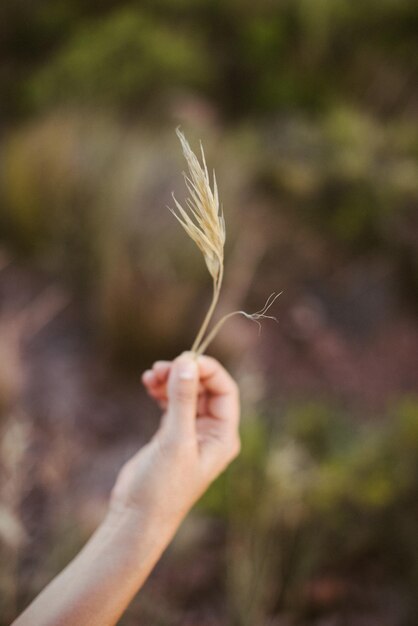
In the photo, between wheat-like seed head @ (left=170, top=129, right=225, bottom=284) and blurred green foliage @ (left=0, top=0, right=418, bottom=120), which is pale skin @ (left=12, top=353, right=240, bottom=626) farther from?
blurred green foliage @ (left=0, top=0, right=418, bottom=120)

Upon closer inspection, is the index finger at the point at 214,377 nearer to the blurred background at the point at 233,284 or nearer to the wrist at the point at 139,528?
the wrist at the point at 139,528

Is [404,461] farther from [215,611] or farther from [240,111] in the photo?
[240,111]

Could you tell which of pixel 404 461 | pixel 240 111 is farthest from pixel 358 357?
pixel 240 111

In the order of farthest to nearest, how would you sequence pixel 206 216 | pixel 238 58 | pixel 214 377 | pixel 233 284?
pixel 238 58 < pixel 233 284 < pixel 214 377 < pixel 206 216

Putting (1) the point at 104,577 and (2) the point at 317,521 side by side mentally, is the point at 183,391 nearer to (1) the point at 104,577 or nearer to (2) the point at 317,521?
(1) the point at 104,577

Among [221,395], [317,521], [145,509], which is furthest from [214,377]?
[317,521]

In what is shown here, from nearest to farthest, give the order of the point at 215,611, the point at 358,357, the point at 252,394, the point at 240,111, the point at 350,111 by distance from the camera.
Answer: the point at 215,611
the point at 252,394
the point at 358,357
the point at 350,111
the point at 240,111
